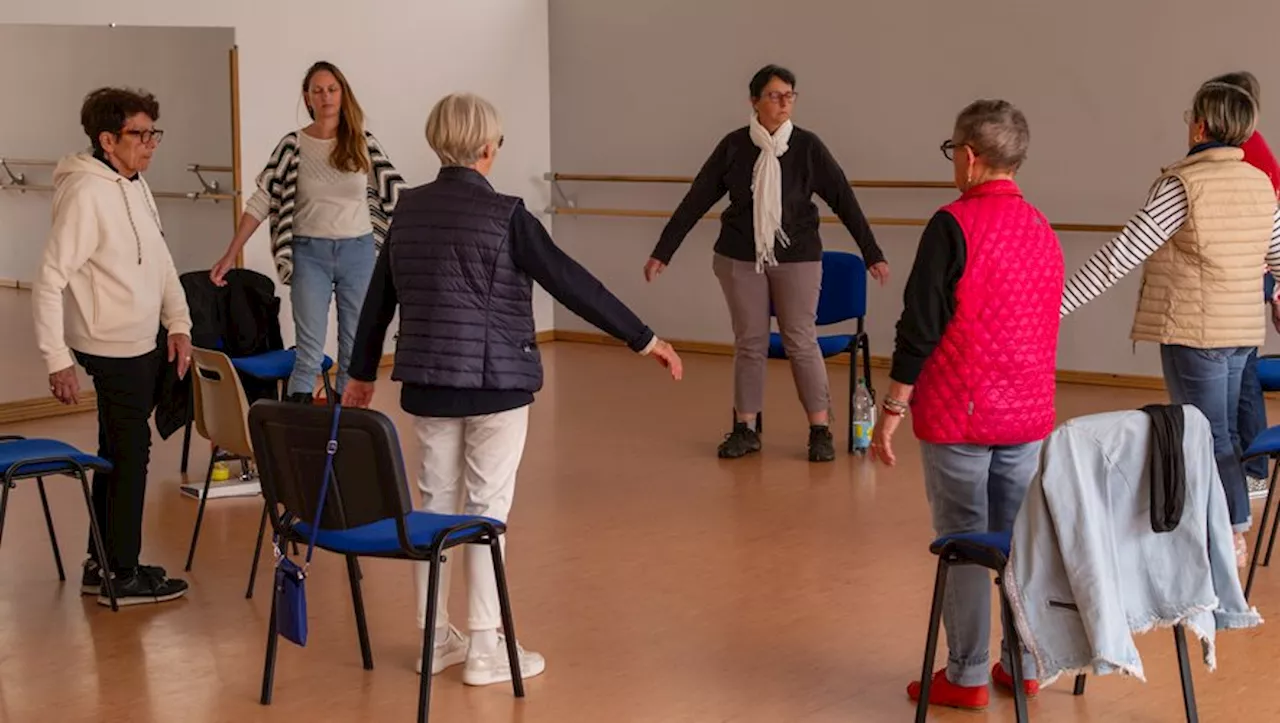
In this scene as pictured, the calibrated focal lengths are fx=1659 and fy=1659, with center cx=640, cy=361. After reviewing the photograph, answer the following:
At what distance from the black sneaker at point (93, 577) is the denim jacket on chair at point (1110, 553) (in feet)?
8.73

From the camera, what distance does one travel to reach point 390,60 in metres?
9.17

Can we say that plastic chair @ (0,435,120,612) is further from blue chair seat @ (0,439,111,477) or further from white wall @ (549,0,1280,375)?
white wall @ (549,0,1280,375)

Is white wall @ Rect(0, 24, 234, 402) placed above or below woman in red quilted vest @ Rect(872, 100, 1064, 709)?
above

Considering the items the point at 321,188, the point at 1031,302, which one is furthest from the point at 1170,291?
the point at 321,188

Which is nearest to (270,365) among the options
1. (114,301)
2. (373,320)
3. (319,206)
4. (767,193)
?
(319,206)

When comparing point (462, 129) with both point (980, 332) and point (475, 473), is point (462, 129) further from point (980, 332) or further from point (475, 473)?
point (980, 332)

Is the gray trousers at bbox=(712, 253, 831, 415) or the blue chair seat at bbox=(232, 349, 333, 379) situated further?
the gray trousers at bbox=(712, 253, 831, 415)

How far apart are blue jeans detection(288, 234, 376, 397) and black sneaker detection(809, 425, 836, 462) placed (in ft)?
6.15

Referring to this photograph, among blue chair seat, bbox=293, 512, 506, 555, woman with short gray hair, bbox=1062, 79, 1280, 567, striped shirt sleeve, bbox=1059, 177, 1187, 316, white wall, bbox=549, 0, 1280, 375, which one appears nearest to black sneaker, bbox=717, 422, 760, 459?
woman with short gray hair, bbox=1062, 79, 1280, 567

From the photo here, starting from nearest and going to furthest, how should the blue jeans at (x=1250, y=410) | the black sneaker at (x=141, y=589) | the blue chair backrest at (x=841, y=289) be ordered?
the black sneaker at (x=141, y=589) → the blue jeans at (x=1250, y=410) → the blue chair backrest at (x=841, y=289)

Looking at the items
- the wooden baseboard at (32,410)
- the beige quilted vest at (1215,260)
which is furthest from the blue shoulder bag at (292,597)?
the wooden baseboard at (32,410)

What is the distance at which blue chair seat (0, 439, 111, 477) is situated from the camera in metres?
4.55

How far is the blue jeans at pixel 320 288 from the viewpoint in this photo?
6.16 metres

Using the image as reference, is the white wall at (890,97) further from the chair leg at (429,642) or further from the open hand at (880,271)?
the chair leg at (429,642)
